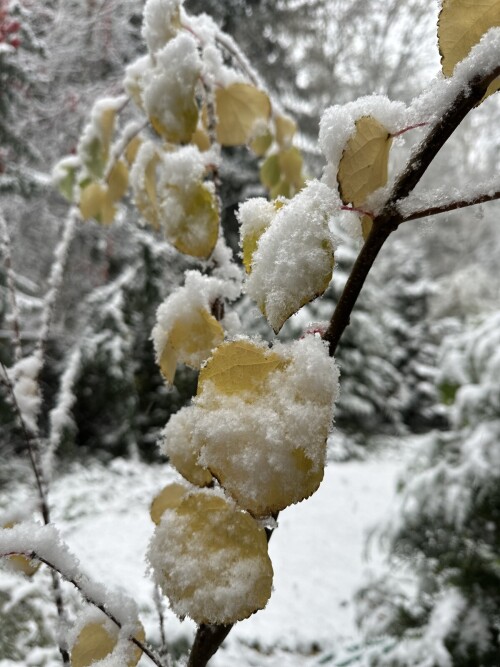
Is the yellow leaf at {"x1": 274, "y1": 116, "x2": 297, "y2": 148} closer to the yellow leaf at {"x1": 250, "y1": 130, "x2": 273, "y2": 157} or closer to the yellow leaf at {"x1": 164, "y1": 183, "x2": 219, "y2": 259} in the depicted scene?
the yellow leaf at {"x1": 250, "y1": 130, "x2": 273, "y2": 157}

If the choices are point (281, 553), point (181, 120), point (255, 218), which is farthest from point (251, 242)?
point (281, 553)

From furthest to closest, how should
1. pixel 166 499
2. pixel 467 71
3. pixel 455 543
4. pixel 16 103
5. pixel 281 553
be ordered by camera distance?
pixel 281 553, pixel 16 103, pixel 455 543, pixel 166 499, pixel 467 71

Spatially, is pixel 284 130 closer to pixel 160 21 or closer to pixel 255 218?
pixel 160 21

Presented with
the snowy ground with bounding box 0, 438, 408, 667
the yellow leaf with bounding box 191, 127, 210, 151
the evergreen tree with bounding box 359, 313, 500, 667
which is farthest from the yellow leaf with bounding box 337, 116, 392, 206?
the evergreen tree with bounding box 359, 313, 500, 667

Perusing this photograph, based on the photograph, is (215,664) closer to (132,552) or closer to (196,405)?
(132,552)

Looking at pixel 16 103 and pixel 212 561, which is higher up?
pixel 16 103

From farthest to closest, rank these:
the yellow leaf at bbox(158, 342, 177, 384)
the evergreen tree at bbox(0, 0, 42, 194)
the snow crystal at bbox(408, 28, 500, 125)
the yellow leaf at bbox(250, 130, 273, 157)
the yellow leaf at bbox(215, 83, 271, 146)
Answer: the evergreen tree at bbox(0, 0, 42, 194), the yellow leaf at bbox(250, 130, 273, 157), the yellow leaf at bbox(215, 83, 271, 146), the yellow leaf at bbox(158, 342, 177, 384), the snow crystal at bbox(408, 28, 500, 125)
